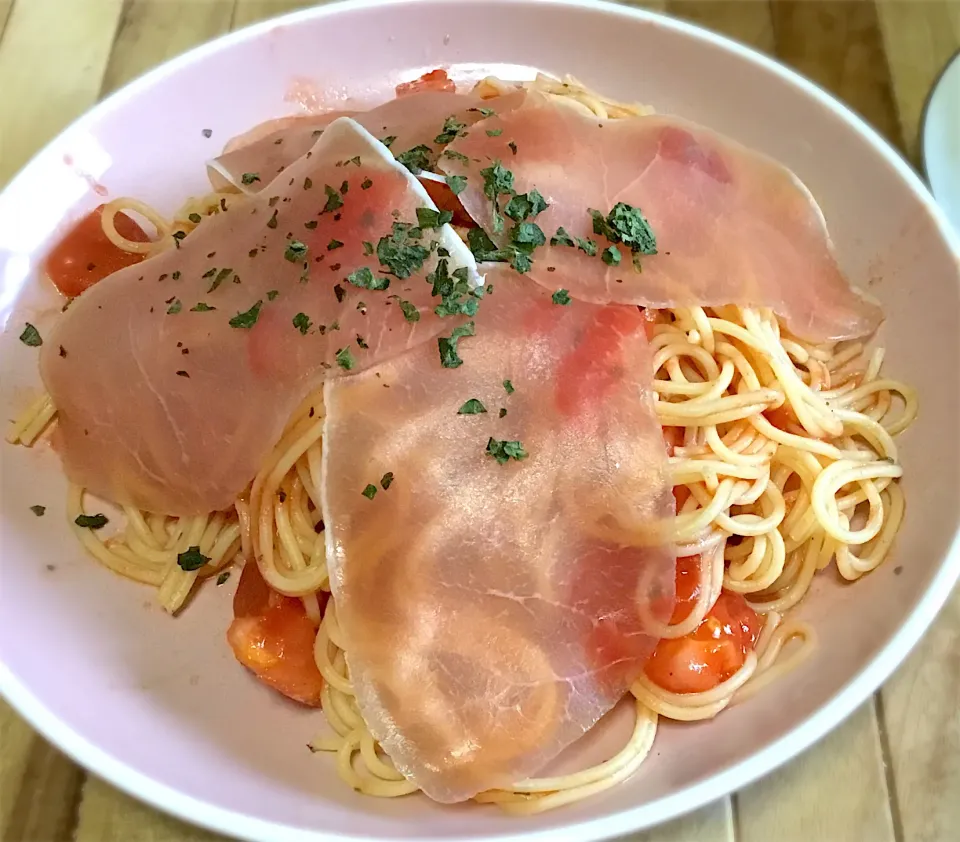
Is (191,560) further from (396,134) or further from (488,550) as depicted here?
(396,134)

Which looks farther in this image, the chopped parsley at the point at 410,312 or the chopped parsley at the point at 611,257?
the chopped parsley at the point at 611,257

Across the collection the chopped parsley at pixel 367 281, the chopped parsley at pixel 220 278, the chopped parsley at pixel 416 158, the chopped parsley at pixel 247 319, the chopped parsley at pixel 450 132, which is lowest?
the chopped parsley at pixel 247 319

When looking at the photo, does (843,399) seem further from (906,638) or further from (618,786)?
(618,786)

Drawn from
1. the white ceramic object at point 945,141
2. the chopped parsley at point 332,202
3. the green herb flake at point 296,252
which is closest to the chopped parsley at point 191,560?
the green herb flake at point 296,252

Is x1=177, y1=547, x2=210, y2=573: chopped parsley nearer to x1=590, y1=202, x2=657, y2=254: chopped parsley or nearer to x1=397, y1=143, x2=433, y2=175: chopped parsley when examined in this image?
x1=397, y1=143, x2=433, y2=175: chopped parsley

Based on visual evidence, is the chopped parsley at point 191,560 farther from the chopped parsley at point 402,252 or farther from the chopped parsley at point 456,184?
the chopped parsley at point 456,184

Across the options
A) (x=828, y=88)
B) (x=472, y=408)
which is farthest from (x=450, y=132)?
(x=828, y=88)
